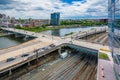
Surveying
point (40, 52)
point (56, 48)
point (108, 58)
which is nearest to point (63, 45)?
point (56, 48)

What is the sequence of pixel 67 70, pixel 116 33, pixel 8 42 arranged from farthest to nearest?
pixel 8 42
pixel 67 70
pixel 116 33

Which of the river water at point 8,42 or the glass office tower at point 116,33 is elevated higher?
the glass office tower at point 116,33

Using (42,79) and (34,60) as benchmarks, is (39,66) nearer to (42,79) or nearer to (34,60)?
(34,60)

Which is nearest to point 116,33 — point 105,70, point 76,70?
point 105,70

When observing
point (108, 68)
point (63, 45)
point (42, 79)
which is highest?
point (63, 45)

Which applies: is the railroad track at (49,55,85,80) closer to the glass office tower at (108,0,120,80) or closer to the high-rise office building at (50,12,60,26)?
the glass office tower at (108,0,120,80)

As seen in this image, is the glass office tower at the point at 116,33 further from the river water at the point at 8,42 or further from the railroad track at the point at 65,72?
the river water at the point at 8,42

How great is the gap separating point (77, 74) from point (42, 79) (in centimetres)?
722

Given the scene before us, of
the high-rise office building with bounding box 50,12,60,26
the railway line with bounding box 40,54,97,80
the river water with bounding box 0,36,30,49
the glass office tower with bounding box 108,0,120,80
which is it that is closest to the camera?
the glass office tower with bounding box 108,0,120,80

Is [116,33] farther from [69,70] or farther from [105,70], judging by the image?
[69,70]

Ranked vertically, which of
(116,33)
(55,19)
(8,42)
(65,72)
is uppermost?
(55,19)

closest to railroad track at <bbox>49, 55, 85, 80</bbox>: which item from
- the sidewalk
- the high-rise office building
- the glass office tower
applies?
the sidewalk

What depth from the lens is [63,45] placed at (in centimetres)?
3784

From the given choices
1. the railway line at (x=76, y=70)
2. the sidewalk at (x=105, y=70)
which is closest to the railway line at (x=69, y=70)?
the railway line at (x=76, y=70)
